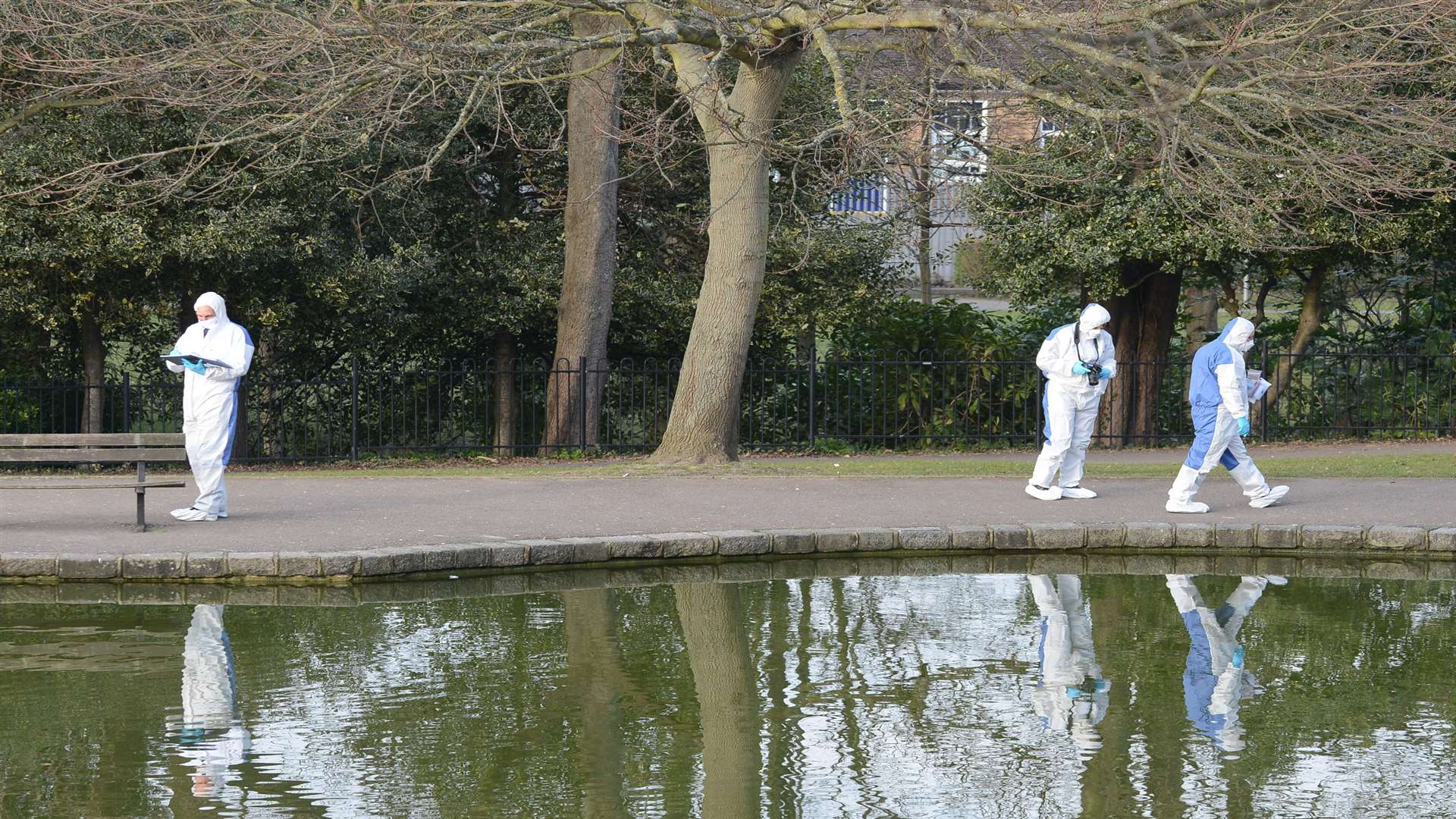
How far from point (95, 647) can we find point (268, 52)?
7.23m

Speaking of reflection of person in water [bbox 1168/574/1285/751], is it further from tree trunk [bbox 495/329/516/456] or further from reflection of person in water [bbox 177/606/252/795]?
tree trunk [bbox 495/329/516/456]

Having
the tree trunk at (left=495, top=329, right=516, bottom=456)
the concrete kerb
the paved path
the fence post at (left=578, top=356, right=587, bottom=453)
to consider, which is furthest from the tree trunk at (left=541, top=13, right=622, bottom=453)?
the concrete kerb

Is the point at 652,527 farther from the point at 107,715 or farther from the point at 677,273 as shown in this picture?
the point at 677,273

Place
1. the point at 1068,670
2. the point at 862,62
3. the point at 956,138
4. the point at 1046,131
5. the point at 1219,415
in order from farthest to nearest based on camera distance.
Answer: the point at 1046,131 → the point at 862,62 → the point at 956,138 → the point at 1219,415 → the point at 1068,670

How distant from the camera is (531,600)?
9.12m

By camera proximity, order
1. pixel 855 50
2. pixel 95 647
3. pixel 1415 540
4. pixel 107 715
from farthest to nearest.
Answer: pixel 855 50 → pixel 1415 540 → pixel 95 647 → pixel 107 715

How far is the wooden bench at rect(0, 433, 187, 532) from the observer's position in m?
10.9

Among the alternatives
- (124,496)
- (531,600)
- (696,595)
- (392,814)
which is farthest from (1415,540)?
(124,496)

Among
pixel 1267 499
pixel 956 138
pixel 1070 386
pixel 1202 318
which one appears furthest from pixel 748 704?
pixel 1202 318

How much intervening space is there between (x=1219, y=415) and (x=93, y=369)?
1238 cm

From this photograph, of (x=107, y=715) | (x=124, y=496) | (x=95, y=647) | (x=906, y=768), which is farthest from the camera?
(x=124, y=496)

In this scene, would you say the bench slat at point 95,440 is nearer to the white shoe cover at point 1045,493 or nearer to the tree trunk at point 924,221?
the white shoe cover at point 1045,493

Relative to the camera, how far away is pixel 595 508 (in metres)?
12.2

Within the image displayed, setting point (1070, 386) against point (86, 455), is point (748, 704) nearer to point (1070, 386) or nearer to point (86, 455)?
point (86, 455)
